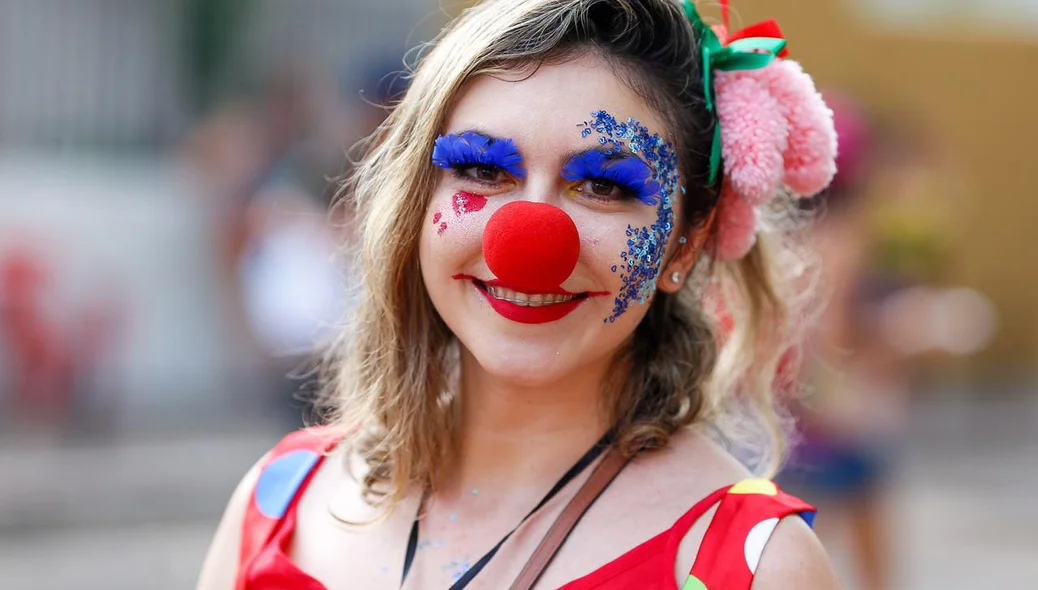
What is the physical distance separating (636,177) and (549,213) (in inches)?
6.2

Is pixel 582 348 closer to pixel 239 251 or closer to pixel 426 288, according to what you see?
pixel 426 288

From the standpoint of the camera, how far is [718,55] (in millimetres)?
1934

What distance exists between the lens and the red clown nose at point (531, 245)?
1.67m

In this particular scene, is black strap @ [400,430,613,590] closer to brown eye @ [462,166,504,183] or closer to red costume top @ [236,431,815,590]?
red costume top @ [236,431,815,590]

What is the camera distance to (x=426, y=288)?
1946 mm

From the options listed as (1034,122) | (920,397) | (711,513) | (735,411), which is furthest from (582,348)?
(1034,122)

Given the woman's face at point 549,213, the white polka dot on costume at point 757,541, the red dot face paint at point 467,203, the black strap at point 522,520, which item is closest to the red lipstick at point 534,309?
the woman's face at point 549,213

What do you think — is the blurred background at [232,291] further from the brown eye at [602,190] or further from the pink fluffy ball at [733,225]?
the brown eye at [602,190]

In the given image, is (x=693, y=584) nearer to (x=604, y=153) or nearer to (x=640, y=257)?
(x=640, y=257)

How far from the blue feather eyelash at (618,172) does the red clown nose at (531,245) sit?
7 centimetres

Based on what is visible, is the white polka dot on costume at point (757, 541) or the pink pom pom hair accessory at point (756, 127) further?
the pink pom pom hair accessory at point (756, 127)

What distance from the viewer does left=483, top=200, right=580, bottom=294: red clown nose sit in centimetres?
167

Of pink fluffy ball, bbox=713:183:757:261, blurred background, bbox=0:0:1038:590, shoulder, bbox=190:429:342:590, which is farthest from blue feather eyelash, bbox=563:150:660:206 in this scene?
blurred background, bbox=0:0:1038:590

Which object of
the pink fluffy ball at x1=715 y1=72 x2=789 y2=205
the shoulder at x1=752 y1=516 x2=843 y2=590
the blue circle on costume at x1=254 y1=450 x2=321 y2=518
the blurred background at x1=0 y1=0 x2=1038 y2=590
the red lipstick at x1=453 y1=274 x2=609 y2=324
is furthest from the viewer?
the blurred background at x1=0 y1=0 x2=1038 y2=590
